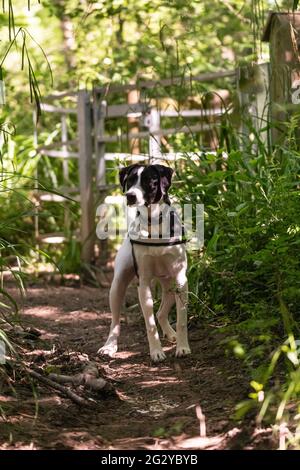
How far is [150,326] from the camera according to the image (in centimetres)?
485

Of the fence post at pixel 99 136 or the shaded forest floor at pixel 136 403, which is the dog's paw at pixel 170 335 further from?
the fence post at pixel 99 136

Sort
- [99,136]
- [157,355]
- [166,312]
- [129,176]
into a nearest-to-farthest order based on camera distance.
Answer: [157,355] → [129,176] → [166,312] → [99,136]

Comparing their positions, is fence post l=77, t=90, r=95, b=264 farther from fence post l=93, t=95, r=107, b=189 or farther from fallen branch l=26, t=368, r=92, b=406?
fallen branch l=26, t=368, r=92, b=406

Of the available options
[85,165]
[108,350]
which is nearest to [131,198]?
[108,350]

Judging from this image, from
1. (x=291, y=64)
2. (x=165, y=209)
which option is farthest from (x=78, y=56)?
(x=165, y=209)

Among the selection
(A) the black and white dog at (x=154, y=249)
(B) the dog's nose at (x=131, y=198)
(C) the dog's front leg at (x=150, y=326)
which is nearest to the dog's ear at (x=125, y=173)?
(A) the black and white dog at (x=154, y=249)

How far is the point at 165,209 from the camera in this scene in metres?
4.96

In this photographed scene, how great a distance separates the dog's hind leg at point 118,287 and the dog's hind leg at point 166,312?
0.77 ft

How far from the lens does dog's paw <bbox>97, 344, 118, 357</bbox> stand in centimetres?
511

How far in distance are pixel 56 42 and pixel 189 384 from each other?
47.0 feet

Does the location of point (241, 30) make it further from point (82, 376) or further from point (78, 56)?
point (82, 376)

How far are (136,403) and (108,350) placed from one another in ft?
3.92

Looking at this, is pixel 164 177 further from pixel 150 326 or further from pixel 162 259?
pixel 150 326

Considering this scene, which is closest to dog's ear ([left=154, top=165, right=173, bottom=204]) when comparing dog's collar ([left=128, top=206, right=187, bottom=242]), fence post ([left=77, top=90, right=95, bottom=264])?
dog's collar ([left=128, top=206, right=187, bottom=242])
